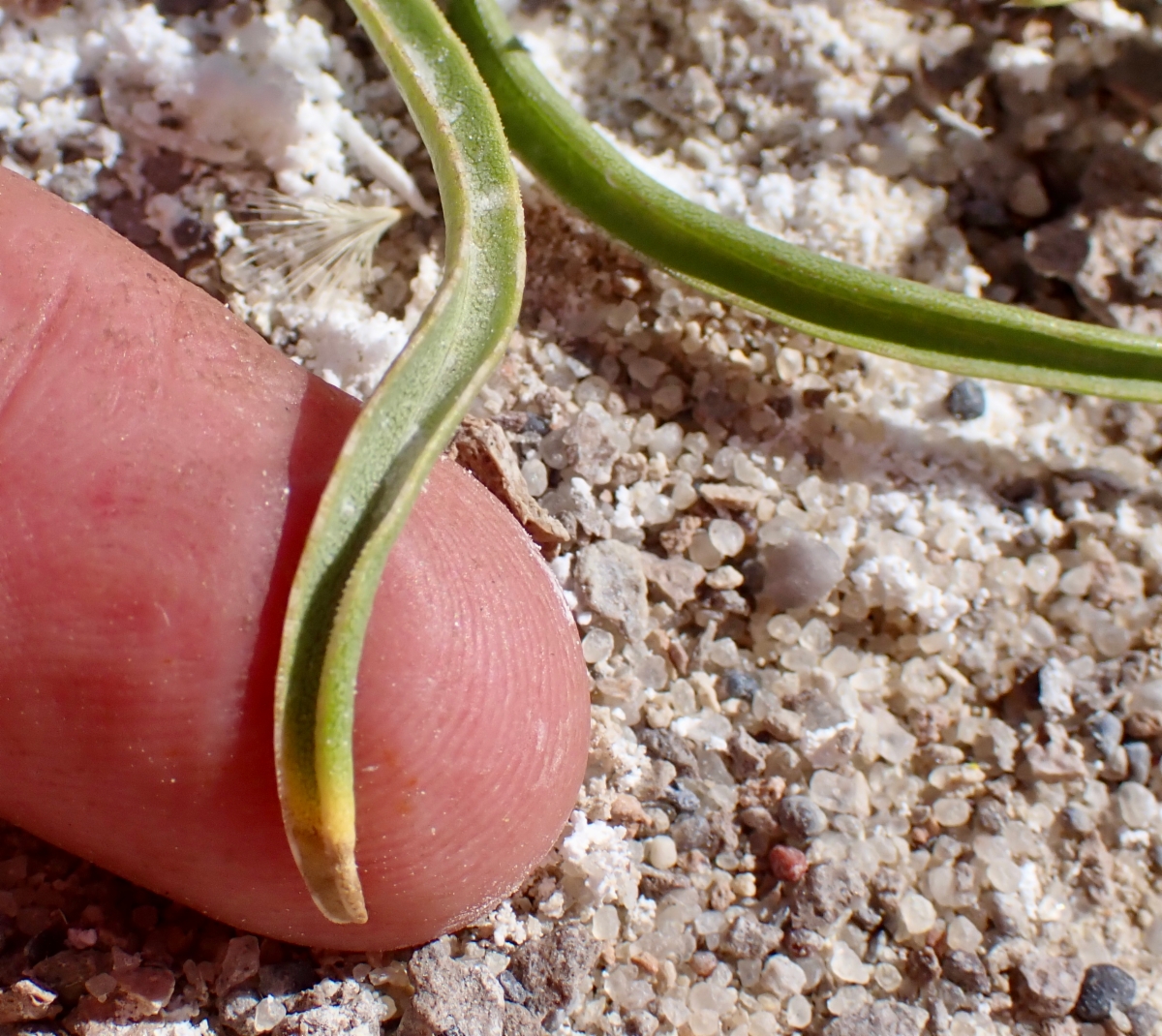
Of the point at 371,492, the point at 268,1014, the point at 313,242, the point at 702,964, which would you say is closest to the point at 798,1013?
the point at 702,964

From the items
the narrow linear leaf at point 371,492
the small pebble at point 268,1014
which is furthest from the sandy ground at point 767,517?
the narrow linear leaf at point 371,492

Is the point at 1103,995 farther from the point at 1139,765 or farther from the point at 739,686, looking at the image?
the point at 739,686

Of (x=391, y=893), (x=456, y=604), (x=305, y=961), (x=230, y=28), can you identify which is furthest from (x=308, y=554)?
(x=230, y=28)

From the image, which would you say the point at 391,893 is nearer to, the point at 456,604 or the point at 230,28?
the point at 456,604

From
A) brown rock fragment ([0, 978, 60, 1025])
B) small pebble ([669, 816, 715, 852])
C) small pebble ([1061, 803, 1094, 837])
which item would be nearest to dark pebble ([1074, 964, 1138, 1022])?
small pebble ([1061, 803, 1094, 837])

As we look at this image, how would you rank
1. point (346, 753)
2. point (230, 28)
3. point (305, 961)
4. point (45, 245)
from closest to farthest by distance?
point (346, 753)
point (45, 245)
point (305, 961)
point (230, 28)
